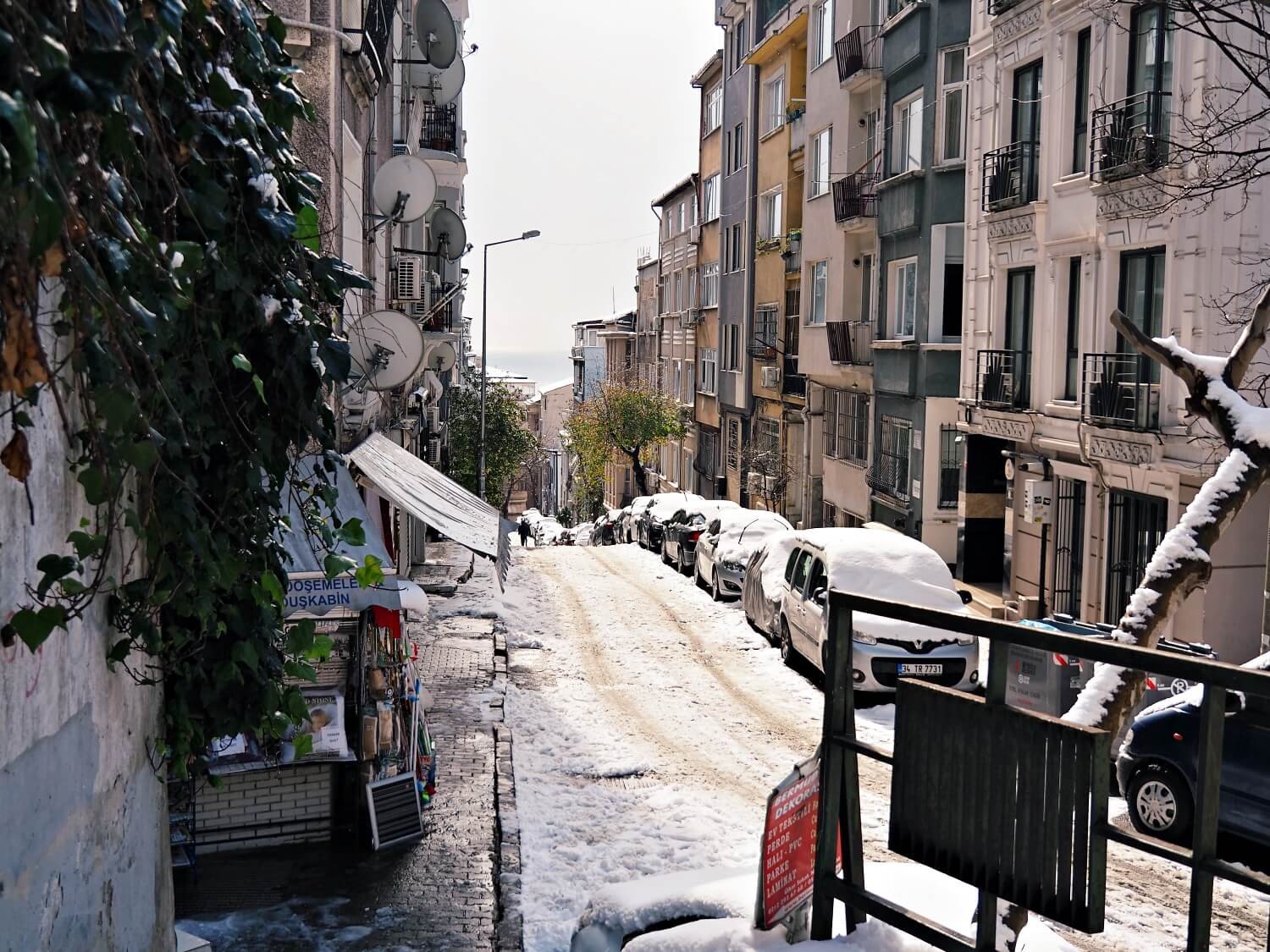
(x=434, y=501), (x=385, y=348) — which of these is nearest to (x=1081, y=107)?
(x=385, y=348)

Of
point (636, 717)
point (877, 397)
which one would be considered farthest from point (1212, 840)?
point (877, 397)

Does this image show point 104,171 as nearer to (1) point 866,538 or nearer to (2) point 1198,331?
(1) point 866,538

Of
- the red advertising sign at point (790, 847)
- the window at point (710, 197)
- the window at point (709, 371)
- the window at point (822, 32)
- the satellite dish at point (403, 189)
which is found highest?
the window at point (822, 32)

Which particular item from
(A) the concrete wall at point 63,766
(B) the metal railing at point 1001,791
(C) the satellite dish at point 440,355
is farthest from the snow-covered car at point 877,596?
(A) the concrete wall at point 63,766

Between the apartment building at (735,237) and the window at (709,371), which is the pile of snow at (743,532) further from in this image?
the window at (709,371)

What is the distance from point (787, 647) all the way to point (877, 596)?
2245 millimetres

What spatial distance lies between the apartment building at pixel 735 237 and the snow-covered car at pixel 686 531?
12.6m

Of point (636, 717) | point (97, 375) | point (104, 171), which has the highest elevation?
point (104, 171)

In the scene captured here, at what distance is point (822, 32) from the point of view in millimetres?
34375

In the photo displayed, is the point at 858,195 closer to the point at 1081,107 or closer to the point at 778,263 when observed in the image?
the point at 1081,107

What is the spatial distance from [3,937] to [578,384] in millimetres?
96063

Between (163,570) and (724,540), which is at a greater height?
(163,570)

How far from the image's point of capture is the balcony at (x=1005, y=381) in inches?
896

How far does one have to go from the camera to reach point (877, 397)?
2944 centimetres
